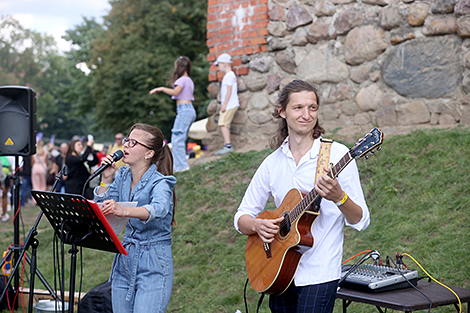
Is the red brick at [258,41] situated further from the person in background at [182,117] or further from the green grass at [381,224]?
the green grass at [381,224]

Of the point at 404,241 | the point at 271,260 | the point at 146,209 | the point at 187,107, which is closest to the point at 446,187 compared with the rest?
the point at 404,241

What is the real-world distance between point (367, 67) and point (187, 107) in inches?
122

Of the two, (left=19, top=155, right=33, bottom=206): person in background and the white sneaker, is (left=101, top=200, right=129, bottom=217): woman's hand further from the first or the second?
the white sneaker

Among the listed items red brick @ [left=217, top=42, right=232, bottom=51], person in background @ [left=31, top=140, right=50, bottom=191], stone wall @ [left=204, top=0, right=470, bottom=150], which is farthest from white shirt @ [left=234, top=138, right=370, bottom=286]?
person in background @ [left=31, top=140, right=50, bottom=191]

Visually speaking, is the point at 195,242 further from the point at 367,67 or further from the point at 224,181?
the point at 367,67

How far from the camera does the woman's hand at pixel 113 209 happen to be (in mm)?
2840

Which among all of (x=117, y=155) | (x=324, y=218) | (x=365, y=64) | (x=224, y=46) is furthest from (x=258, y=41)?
(x=324, y=218)

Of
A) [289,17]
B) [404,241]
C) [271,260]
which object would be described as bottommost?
[404,241]

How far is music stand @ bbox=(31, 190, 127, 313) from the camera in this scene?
2.79 metres

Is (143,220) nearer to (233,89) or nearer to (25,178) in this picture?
(233,89)

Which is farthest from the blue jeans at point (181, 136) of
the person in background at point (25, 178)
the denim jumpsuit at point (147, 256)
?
the denim jumpsuit at point (147, 256)

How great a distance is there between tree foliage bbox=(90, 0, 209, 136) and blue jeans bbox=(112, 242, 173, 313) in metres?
17.5

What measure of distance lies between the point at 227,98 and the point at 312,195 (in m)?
5.96

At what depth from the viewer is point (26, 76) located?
55.3 metres
